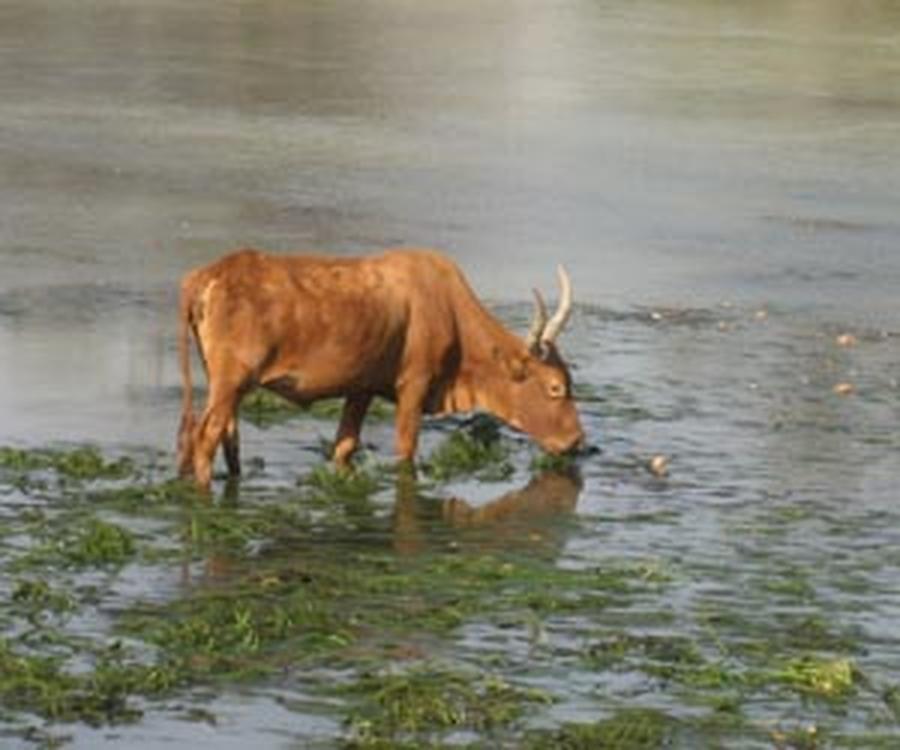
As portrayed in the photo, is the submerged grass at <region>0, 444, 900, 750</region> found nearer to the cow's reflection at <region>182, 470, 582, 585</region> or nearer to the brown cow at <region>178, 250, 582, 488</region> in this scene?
the cow's reflection at <region>182, 470, 582, 585</region>

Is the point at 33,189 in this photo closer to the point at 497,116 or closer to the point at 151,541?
the point at 497,116

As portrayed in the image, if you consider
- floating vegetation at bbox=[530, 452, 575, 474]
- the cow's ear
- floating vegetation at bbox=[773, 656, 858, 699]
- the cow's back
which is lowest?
floating vegetation at bbox=[530, 452, 575, 474]

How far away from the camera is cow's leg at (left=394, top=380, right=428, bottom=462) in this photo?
48.8 ft

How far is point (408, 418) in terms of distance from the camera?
14883 mm

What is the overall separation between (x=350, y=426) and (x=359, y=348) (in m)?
0.39

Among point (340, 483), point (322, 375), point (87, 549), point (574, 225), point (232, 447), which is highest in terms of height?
point (322, 375)

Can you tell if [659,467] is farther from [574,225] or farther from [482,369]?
[574,225]

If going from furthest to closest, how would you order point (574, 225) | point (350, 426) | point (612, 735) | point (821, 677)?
point (574, 225) → point (350, 426) → point (821, 677) → point (612, 735)

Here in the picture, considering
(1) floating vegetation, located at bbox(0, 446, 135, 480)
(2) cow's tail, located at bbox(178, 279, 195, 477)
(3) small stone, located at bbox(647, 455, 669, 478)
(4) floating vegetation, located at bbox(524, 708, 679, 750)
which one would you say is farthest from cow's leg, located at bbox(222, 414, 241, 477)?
(4) floating vegetation, located at bbox(524, 708, 679, 750)

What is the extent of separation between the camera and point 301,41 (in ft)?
117

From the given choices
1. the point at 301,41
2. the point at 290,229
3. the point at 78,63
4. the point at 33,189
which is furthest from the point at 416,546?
the point at 301,41

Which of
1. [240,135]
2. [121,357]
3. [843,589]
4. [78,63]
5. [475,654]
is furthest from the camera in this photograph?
[78,63]

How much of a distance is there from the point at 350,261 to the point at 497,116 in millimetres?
15143

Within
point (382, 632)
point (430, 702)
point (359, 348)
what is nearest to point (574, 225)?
point (359, 348)
